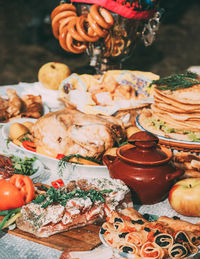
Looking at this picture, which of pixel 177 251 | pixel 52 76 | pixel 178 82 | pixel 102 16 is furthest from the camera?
pixel 52 76

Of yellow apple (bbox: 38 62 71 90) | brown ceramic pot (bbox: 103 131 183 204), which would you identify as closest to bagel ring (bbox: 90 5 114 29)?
yellow apple (bbox: 38 62 71 90)

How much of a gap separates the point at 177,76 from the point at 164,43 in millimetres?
8381

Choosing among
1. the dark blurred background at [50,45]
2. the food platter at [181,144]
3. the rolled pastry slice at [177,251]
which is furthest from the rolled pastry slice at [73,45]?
the dark blurred background at [50,45]

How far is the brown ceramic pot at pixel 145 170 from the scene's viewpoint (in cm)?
150

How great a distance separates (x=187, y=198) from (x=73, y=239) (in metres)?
0.50

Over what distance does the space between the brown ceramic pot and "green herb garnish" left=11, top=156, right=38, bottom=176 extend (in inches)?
18.1

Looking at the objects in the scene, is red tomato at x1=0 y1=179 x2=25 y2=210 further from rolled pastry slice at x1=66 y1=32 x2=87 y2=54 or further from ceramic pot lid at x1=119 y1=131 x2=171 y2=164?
rolled pastry slice at x1=66 y1=32 x2=87 y2=54

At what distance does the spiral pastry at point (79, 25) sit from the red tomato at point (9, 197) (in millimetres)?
1521

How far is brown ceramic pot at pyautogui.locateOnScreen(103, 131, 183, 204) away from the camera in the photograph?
4.93 feet

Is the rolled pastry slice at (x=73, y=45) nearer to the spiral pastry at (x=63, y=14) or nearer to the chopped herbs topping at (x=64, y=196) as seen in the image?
the spiral pastry at (x=63, y=14)

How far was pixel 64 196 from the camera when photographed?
138cm

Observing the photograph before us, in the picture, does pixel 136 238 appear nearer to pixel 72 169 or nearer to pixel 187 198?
pixel 187 198

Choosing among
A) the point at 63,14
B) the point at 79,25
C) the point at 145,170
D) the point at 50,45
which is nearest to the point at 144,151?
the point at 145,170

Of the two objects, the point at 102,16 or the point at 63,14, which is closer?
the point at 102,16
